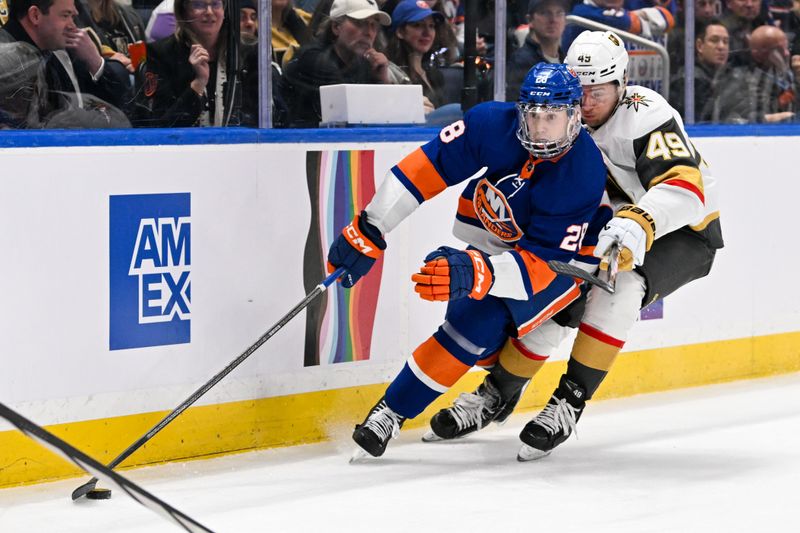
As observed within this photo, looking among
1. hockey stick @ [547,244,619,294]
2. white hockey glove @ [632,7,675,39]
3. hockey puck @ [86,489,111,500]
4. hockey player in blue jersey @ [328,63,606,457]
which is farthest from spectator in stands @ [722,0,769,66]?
hockey puck @ [86,489,111,500]

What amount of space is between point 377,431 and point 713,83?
206 cm

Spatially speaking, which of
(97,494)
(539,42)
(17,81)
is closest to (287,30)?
(17,81)

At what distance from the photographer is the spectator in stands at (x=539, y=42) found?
4211mm

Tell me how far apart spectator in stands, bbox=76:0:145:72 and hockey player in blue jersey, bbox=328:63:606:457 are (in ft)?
2.33

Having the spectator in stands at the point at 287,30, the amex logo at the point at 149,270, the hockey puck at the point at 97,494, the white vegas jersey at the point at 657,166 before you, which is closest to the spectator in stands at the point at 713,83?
the white vegas jersey at the point at 657,166

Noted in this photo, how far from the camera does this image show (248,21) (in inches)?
141

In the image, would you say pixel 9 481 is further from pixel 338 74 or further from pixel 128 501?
pixel 338 74

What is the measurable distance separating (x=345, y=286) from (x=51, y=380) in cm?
74

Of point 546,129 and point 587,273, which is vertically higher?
point 546,129

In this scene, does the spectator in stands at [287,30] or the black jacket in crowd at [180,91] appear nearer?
the black jacket in crowd at [180,91]

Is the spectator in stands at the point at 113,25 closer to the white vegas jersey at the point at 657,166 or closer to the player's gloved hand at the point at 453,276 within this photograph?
the player's gloved hand at the point at 453,276

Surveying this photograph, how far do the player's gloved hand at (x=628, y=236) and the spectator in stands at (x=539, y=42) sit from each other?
3.33 ft

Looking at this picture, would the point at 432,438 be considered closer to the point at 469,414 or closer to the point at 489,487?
the point at 469,414

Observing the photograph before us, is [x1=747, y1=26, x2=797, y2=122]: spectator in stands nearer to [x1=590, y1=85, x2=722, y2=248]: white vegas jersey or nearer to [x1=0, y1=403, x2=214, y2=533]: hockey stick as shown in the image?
[x1=590, y1=85, x2=722, y2=248]: white vegas jersey
